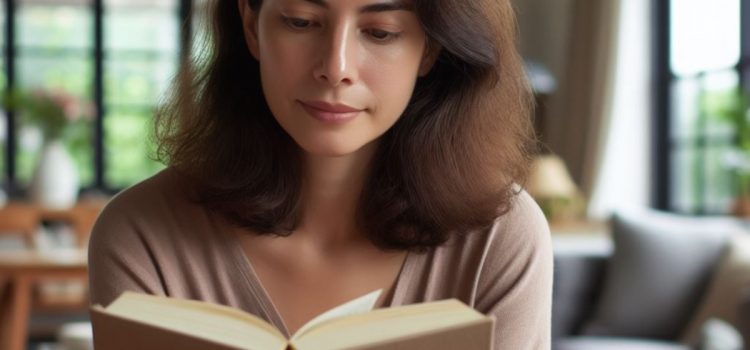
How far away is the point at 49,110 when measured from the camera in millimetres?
5527

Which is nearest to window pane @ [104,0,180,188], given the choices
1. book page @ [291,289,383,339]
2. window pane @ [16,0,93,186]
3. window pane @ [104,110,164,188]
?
window pane @ [104,110,164,188]

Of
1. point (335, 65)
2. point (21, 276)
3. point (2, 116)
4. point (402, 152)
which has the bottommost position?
point (21, 276)

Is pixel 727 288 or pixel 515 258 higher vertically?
pixel 515 258

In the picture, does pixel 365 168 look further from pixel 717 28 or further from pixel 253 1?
pixel 717 28

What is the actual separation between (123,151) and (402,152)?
6.72 meters

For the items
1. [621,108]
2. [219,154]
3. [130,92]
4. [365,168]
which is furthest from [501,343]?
[130,92]

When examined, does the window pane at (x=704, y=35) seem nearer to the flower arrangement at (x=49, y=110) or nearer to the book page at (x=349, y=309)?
the flower arrangement at (x=49, y=110)

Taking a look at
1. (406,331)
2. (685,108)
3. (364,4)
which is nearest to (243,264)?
(364,4)

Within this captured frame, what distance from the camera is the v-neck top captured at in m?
1.43

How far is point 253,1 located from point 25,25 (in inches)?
268

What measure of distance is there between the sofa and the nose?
3.12m

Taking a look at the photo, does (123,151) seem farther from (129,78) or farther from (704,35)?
(704,35)

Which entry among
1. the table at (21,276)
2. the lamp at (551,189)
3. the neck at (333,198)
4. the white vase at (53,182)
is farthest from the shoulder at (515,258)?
the white vase at (53,182)

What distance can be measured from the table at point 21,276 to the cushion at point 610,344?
5.72 ft
